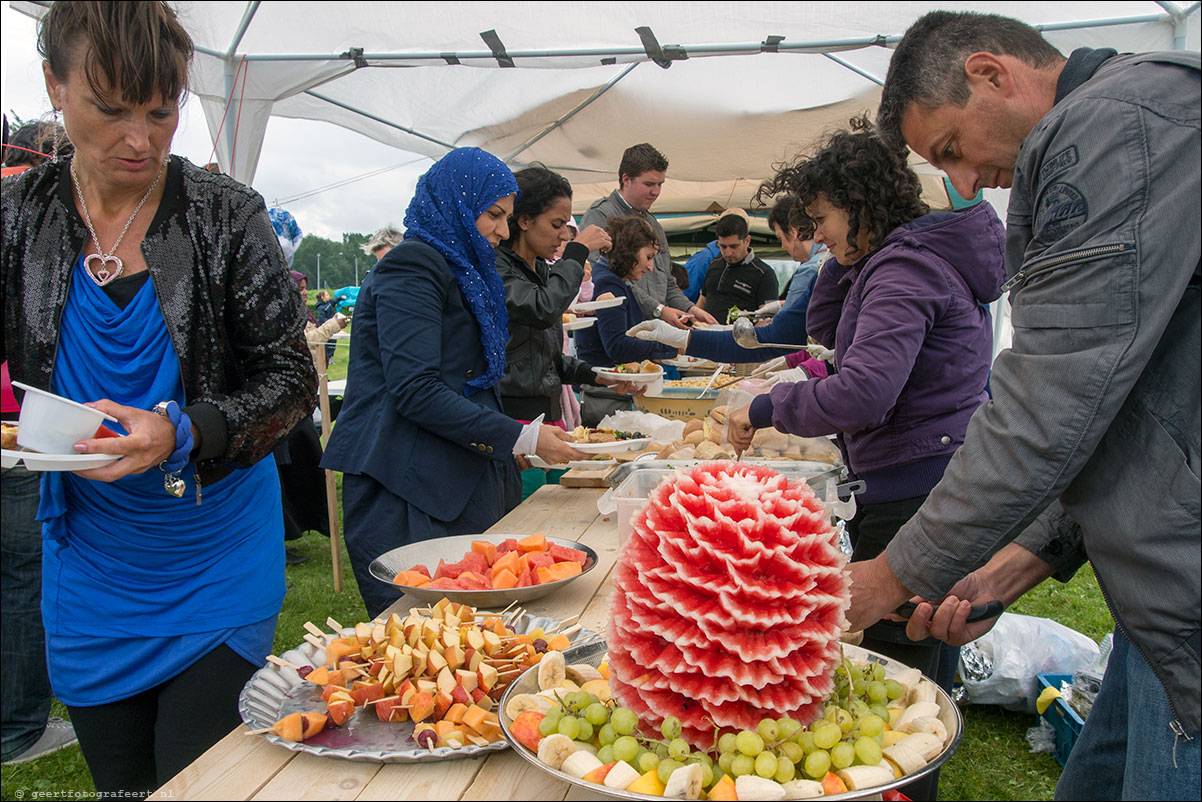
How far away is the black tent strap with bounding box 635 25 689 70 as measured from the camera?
537cm

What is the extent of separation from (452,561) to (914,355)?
1192 millimetres

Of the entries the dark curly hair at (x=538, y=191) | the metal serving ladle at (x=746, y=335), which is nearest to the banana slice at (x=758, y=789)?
the dark curly hair at (x=538, y=191)

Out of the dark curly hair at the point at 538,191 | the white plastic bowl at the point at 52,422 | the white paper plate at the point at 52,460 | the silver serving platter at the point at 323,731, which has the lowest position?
the silver serving platter at the point at 323,731

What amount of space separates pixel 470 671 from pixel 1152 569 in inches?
34.9

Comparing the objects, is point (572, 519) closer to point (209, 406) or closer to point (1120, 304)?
point (209, 406)

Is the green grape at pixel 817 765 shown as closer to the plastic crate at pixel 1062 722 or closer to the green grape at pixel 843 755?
the green grape at pixel 843 755

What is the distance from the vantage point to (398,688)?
1226mm

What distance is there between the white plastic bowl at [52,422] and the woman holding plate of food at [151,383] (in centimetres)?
17

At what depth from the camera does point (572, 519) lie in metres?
2.49

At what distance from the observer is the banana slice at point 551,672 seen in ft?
3.97

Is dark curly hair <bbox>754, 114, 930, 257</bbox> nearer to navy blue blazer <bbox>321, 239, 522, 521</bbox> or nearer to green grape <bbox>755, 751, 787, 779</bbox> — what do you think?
navy blue blazer <bbox>321, 239, 522, 521</bbox>

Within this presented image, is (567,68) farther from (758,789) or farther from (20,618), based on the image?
(758,789)

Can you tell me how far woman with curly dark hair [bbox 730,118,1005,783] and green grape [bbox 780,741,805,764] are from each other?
1.18m

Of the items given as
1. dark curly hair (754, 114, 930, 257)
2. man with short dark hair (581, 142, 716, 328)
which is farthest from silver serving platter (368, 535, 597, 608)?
man with short dark hair (581, 142, 716, 328)
